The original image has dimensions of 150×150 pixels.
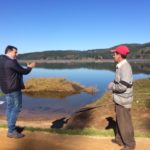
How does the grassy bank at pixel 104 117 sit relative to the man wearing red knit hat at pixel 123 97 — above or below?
below

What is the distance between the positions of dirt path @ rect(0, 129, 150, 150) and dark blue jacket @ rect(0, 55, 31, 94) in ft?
4.68

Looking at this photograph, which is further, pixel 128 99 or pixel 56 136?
pixel 56 136

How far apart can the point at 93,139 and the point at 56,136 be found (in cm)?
108

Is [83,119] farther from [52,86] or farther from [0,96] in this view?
[52,86]

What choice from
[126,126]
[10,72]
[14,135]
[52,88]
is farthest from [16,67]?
[52,88]

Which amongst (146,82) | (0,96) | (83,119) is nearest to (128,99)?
(83,119)

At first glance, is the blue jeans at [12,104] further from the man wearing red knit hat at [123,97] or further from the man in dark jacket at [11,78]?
the man wearing red knit hat at [123,97]

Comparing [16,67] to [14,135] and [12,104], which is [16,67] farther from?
[14,135]

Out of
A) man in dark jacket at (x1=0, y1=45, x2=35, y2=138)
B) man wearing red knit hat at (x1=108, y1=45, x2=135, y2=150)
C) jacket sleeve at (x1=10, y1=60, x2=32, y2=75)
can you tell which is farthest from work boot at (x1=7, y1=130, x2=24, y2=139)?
man wearing red knit hat at (x1=108, y1=45, x2=135, y2=150)

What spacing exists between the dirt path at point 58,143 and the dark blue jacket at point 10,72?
4.68 feet

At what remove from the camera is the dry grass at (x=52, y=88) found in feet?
154

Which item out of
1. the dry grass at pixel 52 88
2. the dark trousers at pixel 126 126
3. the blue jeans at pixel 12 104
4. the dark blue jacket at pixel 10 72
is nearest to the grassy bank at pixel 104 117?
the dark trousers at pixel 126 126

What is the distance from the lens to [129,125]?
909 cm

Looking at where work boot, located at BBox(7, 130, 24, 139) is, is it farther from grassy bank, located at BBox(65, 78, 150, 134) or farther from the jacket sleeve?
grassy bank, located at BBox(65, 78, 150, 134)
